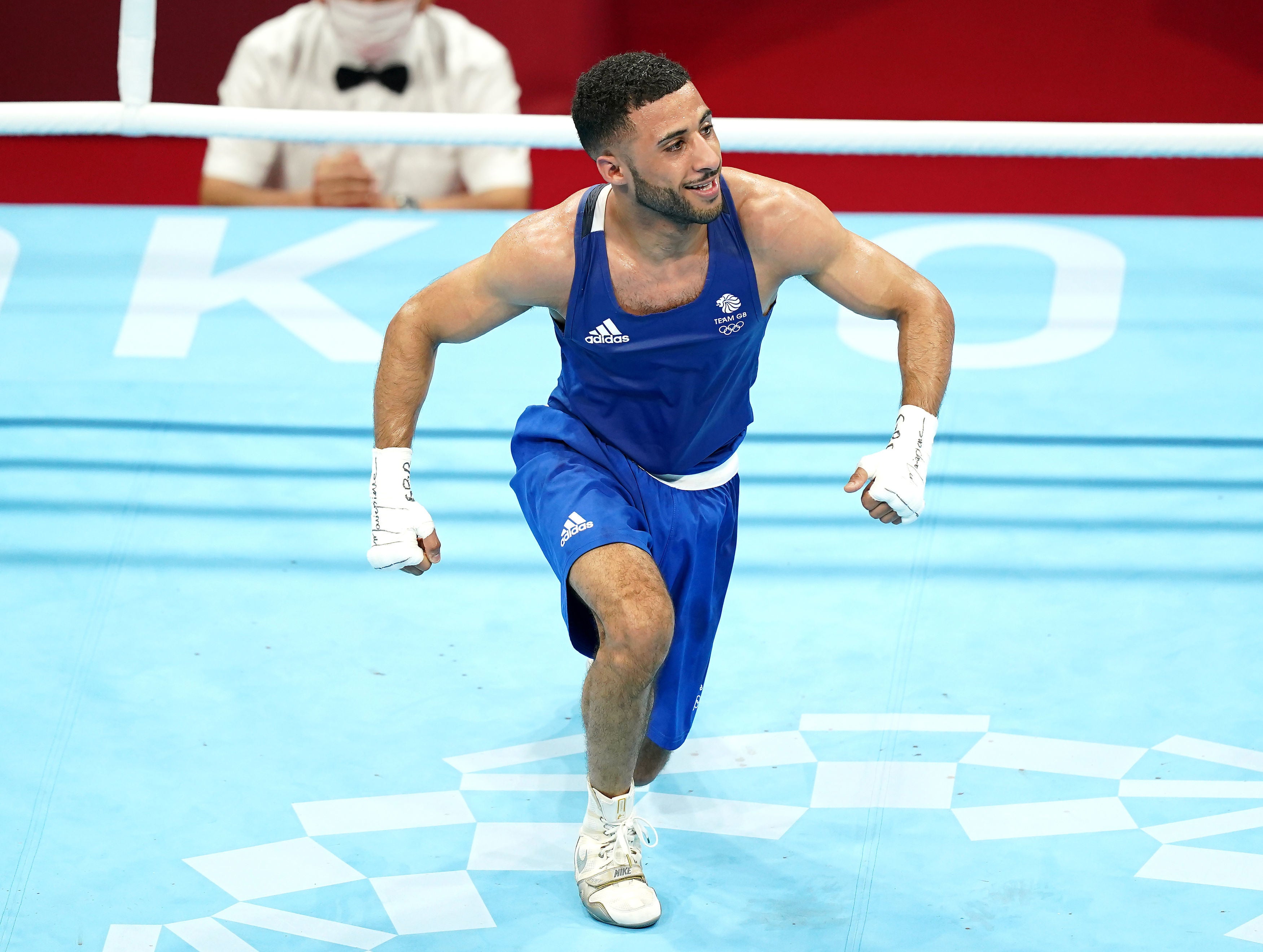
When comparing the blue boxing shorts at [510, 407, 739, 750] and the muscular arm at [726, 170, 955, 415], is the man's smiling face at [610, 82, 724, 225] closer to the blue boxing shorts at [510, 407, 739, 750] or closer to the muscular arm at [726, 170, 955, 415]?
the muscular arm at [726, 170, 955, 415]

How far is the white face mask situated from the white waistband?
2591mm

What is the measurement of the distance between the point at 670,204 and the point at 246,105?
299 centimetres

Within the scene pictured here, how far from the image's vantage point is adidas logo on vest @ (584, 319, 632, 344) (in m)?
2.63

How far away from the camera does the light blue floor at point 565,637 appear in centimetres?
262

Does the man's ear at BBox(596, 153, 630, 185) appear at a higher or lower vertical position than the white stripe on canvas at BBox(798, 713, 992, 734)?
higher

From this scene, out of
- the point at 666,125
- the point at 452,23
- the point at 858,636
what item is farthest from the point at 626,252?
the point at 452,23

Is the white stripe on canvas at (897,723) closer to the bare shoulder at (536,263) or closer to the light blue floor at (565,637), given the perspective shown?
the light blue floor at (565,637)

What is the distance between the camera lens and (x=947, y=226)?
489 centimetres

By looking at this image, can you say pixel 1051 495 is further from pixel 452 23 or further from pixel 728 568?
pixel 452 23

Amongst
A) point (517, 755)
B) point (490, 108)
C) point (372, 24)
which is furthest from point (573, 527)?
point (372, 24)

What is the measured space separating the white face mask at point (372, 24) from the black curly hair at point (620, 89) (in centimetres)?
242

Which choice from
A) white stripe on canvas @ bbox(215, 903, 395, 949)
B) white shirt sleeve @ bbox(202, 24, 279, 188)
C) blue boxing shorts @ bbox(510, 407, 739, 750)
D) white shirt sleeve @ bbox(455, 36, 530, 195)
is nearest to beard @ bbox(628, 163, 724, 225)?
blue boxing shorts @ bbox(510, 407, 739, 750)

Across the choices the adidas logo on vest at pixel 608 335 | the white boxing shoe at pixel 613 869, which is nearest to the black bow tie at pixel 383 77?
the adidas logo on vest at pixel 608 335

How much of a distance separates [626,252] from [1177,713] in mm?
1550
